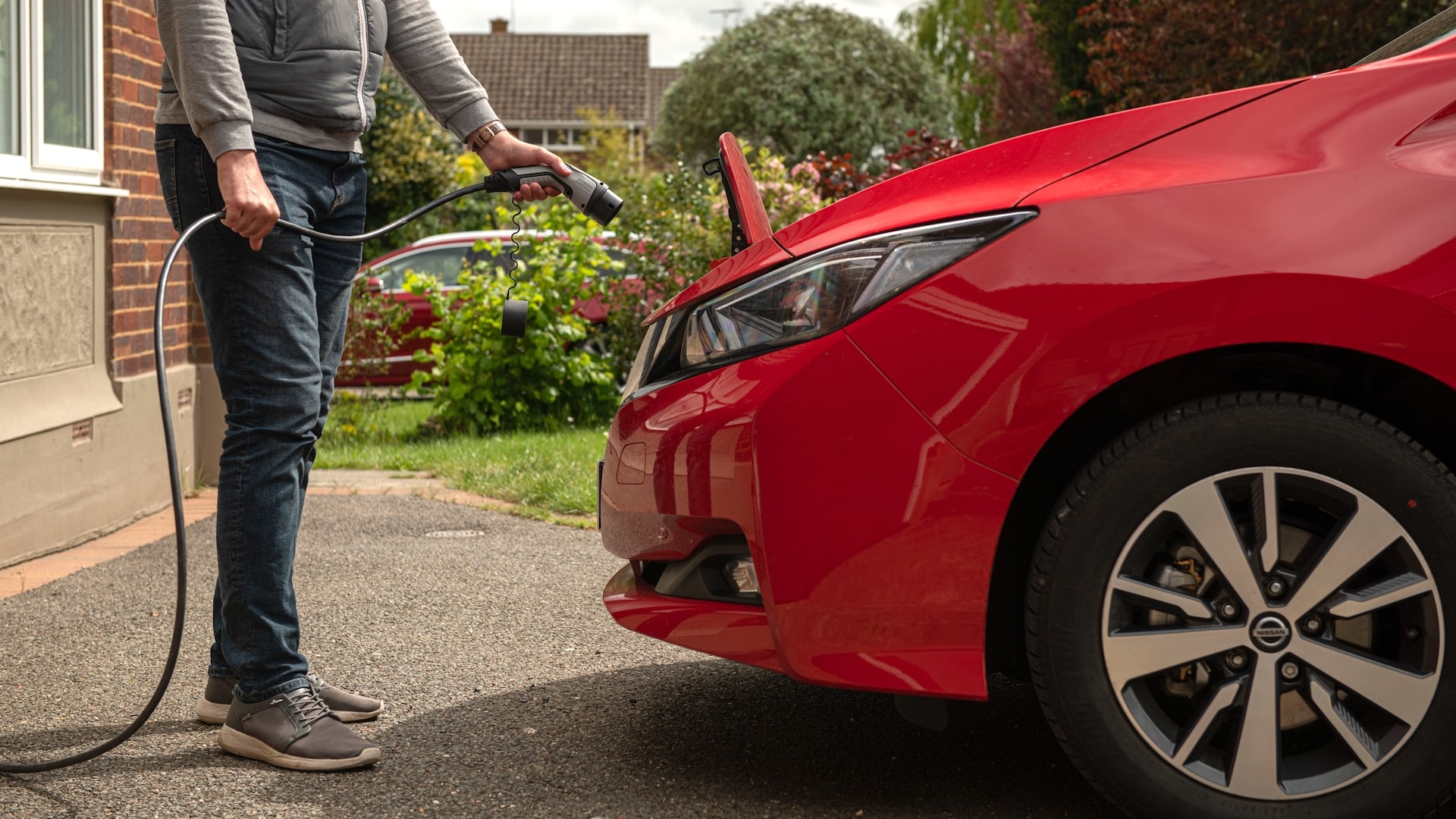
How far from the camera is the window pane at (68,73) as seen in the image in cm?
514

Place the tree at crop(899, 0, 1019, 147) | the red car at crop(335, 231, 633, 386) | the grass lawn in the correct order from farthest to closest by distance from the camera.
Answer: the tree at crop(899, 0, 1019, 147)
the red car at crop(335, 231, 633, 386)
the grass lawn

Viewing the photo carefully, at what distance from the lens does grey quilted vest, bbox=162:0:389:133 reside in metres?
2.72

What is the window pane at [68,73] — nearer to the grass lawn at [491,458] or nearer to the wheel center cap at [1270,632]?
the grass lawn at [491,458]

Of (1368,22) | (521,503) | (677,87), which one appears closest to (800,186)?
(521,503)

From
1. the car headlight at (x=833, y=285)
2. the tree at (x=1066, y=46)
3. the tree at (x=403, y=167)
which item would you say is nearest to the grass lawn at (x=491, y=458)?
the car headlight at (x=833, y=285)

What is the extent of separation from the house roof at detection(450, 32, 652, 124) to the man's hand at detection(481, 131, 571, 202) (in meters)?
46.2

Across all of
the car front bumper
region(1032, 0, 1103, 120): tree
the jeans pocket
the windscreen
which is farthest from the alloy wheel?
region(1032, 0, 1103, 120): tree

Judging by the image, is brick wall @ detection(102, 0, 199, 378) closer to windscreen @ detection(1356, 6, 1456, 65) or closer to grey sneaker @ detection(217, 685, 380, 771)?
grey sneaker @ detection(217, 685, 380, 771)

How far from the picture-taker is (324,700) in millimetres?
2953

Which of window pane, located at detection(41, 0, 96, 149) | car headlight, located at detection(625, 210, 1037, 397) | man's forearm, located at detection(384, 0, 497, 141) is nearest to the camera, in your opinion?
car headlight, located at detection(625, 210, 1037, 397)

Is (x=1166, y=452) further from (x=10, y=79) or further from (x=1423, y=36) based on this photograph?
(x=10, y=79)

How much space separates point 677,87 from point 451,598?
1094 inches

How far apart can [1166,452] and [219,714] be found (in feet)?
6.74

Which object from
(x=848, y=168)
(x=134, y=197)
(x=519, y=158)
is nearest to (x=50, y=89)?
(x=134, y=197)
